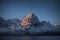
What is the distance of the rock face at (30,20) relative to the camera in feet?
11.9

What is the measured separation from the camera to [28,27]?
3646 mm

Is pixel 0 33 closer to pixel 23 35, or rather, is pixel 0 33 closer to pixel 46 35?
pixel 23 35

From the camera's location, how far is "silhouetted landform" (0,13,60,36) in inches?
143

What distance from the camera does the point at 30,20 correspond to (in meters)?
3.68

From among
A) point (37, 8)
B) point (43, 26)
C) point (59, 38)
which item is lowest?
point (59, 38)

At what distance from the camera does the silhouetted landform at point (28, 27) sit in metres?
3.64

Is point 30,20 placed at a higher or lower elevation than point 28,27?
higher

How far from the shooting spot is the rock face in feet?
11.9

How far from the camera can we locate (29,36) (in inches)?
143

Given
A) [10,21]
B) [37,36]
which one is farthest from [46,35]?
[10,21]

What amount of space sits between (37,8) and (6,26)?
2.62 feet

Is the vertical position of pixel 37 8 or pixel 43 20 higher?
pixel 37 8

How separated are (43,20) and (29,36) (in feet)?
1.53

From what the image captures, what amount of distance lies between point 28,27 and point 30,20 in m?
0.16
